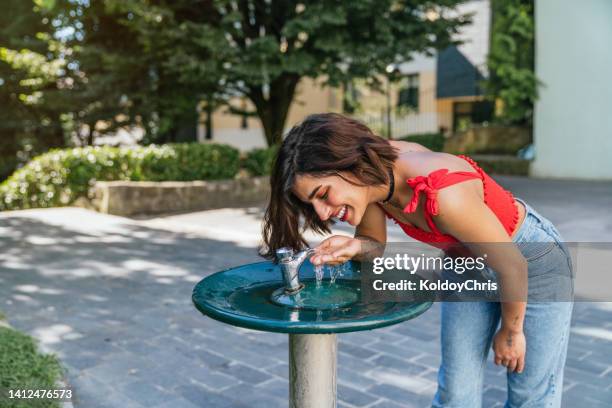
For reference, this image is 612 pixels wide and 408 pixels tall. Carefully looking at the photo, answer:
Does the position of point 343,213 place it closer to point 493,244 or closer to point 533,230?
point 493,244

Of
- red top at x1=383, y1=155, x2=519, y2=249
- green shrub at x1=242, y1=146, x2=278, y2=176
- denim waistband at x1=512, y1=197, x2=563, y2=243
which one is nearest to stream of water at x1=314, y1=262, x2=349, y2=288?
red top at x1=383, y1=155, x2=519, y2=249

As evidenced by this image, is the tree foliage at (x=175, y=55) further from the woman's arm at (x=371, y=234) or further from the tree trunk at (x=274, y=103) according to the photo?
the woman's arm at (x=371, y=234)

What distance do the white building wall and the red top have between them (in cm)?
1407

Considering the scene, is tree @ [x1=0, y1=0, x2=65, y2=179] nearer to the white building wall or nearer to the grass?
the white building wall

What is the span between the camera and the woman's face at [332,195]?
6.85 feet

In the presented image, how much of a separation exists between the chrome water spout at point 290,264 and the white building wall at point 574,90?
14.4 meters

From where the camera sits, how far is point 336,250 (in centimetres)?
251

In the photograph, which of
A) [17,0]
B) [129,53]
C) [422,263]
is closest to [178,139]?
[129,53]

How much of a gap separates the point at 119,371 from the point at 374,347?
1730mm

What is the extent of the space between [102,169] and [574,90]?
35.6 ft

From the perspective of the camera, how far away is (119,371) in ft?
13.7

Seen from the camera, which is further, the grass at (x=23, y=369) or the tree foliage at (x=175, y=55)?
the tree foliage at (x=175, y=55)

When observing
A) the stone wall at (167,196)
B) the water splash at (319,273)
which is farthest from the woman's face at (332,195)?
the stone wall at (167,196)

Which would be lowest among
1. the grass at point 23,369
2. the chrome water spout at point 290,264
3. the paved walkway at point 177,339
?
the paved walkway at point 177,339
